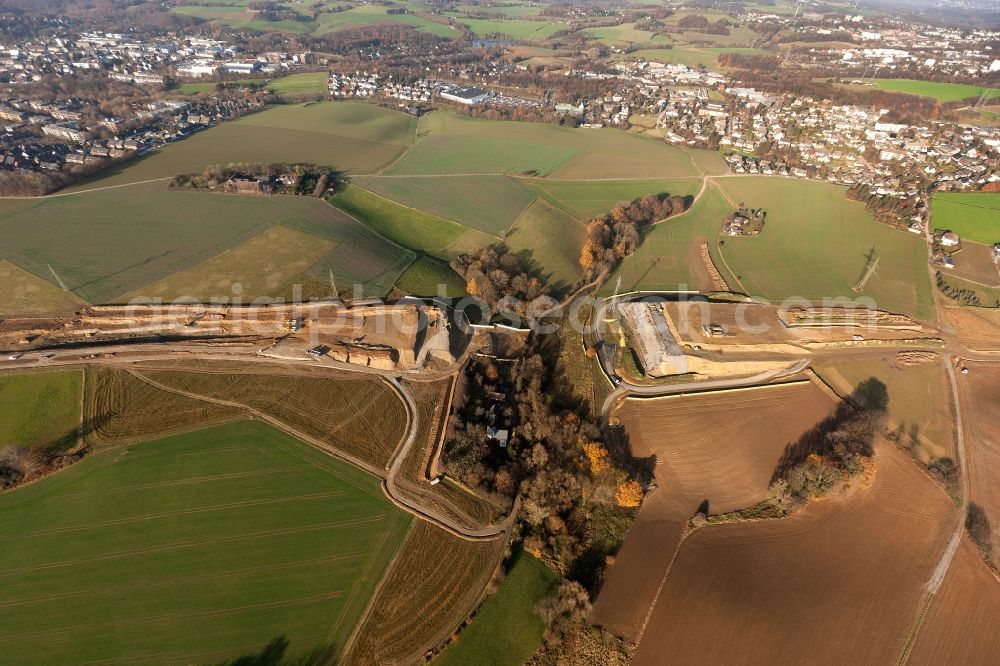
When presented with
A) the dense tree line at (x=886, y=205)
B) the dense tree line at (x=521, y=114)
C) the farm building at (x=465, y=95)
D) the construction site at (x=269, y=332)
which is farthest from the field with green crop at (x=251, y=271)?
the dense tree line at (x=886, y=205)

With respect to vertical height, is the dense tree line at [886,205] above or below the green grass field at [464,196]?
above

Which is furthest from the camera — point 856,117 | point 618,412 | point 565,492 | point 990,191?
point 856,117

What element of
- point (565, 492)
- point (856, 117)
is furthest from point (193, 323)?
point (856, 117)

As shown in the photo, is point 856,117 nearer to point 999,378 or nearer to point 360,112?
point 999,378

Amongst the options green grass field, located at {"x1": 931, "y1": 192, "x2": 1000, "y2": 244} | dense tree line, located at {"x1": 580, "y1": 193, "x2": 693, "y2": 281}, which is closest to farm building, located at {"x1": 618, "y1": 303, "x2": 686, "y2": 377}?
dense tree line, located at {"x1": 580, "y1": 193, "x2": 693, "y2": 281}

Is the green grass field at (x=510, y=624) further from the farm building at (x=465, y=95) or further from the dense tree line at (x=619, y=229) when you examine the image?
the farm building at (x=465, y=95)

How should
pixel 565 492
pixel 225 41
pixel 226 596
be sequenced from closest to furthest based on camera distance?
pixel 226 596
pixel 565 492
pixel 225 41

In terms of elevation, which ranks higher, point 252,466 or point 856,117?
point 856,117

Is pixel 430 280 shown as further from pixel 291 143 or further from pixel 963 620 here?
pixel 291 143
